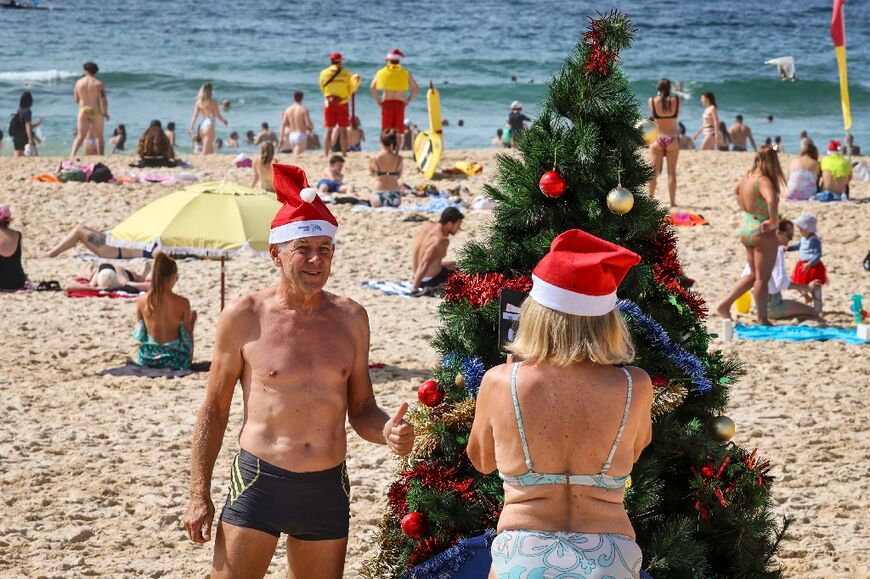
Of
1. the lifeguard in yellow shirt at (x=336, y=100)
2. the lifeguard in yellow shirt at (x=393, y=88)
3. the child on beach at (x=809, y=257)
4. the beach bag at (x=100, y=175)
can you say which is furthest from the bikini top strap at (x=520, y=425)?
the lifeguard in yellow shirt at (x=336, y=100)

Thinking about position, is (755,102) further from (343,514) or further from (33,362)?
(343,514)

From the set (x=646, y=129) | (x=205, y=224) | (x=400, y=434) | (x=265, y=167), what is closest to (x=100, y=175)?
(x=265, y=167)

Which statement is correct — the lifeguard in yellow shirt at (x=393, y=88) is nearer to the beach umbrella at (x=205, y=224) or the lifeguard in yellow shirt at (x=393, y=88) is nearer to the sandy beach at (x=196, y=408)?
the sandy beach at (x=196, y=408)

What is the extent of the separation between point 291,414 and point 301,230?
569 mm

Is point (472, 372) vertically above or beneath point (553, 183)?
beneath

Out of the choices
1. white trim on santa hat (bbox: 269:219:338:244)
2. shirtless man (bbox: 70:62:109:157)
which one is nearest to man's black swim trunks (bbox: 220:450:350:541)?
white trim on santa hat (bbox: 269:219:338:244)

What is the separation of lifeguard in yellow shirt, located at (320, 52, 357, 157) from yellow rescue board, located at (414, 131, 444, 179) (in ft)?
7.81

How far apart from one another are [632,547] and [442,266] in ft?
27.8

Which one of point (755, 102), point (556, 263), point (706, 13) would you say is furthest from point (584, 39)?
point (706, 13)

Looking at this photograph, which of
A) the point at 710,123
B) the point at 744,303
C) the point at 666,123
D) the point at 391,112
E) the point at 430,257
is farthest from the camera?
the point at 710,123

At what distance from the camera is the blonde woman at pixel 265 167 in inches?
590

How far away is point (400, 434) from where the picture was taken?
352cm

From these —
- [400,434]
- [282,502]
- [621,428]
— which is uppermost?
[621,428]

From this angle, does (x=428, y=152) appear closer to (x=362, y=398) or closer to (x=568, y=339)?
(x=362, y=398)
